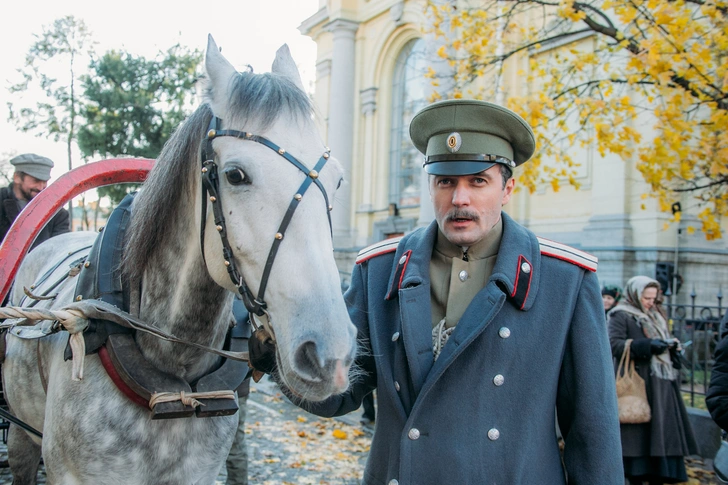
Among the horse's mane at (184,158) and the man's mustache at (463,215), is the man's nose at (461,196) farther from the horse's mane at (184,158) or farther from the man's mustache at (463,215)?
the horse's mane at (184,158)

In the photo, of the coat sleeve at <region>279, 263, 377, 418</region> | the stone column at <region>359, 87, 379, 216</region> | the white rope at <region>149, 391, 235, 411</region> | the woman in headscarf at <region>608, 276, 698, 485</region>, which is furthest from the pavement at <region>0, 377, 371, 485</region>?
the stone column at <region>359, 87, 379, 216</region>

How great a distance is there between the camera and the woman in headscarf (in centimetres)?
521

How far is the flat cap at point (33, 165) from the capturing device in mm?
4496

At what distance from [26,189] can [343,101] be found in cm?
1716

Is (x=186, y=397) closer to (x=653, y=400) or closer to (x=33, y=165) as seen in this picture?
(x=33, y=165)

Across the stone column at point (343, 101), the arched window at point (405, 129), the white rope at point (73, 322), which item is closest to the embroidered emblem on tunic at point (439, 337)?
the white rope at point (73, 322)

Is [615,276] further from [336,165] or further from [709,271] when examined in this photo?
[336,165]

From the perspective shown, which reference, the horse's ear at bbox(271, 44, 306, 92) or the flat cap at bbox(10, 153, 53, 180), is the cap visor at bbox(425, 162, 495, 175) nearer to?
the horse's ear at bbox(271, 44, 306, 92)

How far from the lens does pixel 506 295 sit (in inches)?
77.9

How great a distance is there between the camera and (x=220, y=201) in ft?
6.70

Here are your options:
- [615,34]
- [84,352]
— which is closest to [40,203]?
[84,352]

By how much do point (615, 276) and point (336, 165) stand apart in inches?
438

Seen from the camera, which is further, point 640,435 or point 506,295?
point 640,435

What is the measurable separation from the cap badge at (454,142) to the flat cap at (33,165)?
3668 mm
